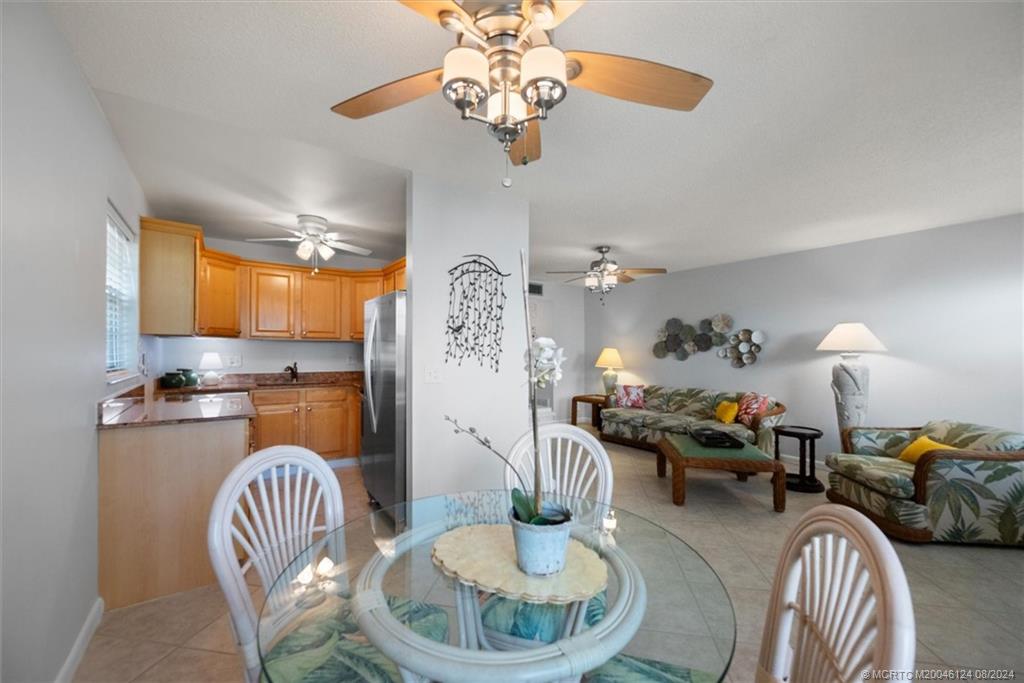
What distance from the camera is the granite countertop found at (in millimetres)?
2020

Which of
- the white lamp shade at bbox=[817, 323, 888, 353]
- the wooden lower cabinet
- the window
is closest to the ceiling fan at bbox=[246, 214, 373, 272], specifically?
the window

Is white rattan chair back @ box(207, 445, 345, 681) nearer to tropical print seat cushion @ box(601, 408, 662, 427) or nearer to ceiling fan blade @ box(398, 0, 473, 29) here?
ceiling fan blade @ box(398, 0, 473, 29)

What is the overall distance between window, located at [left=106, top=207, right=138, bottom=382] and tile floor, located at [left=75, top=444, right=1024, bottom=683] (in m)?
1.41

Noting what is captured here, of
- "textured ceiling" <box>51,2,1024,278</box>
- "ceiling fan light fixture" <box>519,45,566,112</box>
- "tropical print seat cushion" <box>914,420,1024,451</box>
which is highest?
"textured ceiling" <box>51,2,1024,278</box>

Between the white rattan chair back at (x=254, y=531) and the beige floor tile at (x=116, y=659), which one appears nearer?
the white rattan chair back at (x=254, y=531)

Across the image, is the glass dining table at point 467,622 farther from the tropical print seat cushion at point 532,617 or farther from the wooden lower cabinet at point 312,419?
the wooden lower cabinet at point 312,419

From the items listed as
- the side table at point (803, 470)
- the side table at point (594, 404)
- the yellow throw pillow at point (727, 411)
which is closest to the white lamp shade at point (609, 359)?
the side table at point (594, 404)

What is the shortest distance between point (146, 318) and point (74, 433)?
1.63 meters

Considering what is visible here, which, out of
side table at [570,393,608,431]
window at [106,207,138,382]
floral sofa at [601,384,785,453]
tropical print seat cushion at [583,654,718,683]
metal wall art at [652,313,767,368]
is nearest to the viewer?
tropical print seat cushion at [583,654,718,683]

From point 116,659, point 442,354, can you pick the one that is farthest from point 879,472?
point 116,659

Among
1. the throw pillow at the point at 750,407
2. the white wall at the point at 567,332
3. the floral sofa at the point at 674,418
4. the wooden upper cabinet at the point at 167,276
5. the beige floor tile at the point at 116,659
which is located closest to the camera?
the beige floor tile at the point at 116,659

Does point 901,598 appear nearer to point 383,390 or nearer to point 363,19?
point 363,19

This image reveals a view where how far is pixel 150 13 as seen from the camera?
54.6 inches

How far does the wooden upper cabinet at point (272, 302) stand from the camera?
13.6 feet
